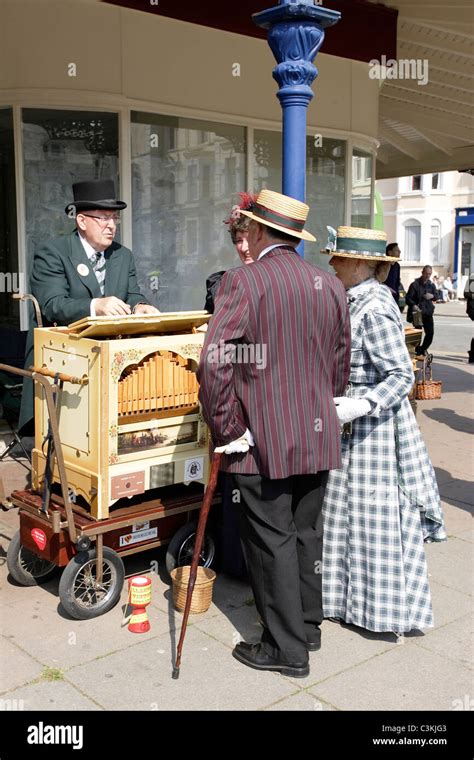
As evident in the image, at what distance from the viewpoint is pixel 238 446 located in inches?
122

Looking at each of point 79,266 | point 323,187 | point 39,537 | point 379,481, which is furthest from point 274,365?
point 323,187

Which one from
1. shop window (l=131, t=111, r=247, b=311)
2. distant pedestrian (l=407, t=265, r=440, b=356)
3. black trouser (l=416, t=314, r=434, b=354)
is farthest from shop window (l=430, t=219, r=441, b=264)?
shop window (l=131, t=111, r=247, b=311)

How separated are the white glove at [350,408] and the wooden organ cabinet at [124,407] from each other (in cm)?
85

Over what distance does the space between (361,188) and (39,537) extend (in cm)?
733

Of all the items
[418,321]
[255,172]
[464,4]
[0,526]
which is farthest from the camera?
[418,321]

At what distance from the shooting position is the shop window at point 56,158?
6961 mm

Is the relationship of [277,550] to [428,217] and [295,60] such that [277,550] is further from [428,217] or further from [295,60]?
[428,217]

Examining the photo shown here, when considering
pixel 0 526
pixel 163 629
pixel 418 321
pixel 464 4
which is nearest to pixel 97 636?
pixel 163 629

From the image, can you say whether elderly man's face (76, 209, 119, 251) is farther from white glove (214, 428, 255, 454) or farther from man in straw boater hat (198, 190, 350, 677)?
white glove (214, 428, 255, 454)

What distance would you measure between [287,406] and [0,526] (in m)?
2.56

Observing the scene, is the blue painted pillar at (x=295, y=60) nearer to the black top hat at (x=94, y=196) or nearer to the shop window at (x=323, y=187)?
the black top hat at (x=94, y=196)

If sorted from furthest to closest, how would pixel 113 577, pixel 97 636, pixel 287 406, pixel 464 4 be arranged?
1. pixel 464 4
2. pixel 113 577
3. pixel 97 636
4. pixel 287 406

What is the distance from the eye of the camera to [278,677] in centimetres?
323
